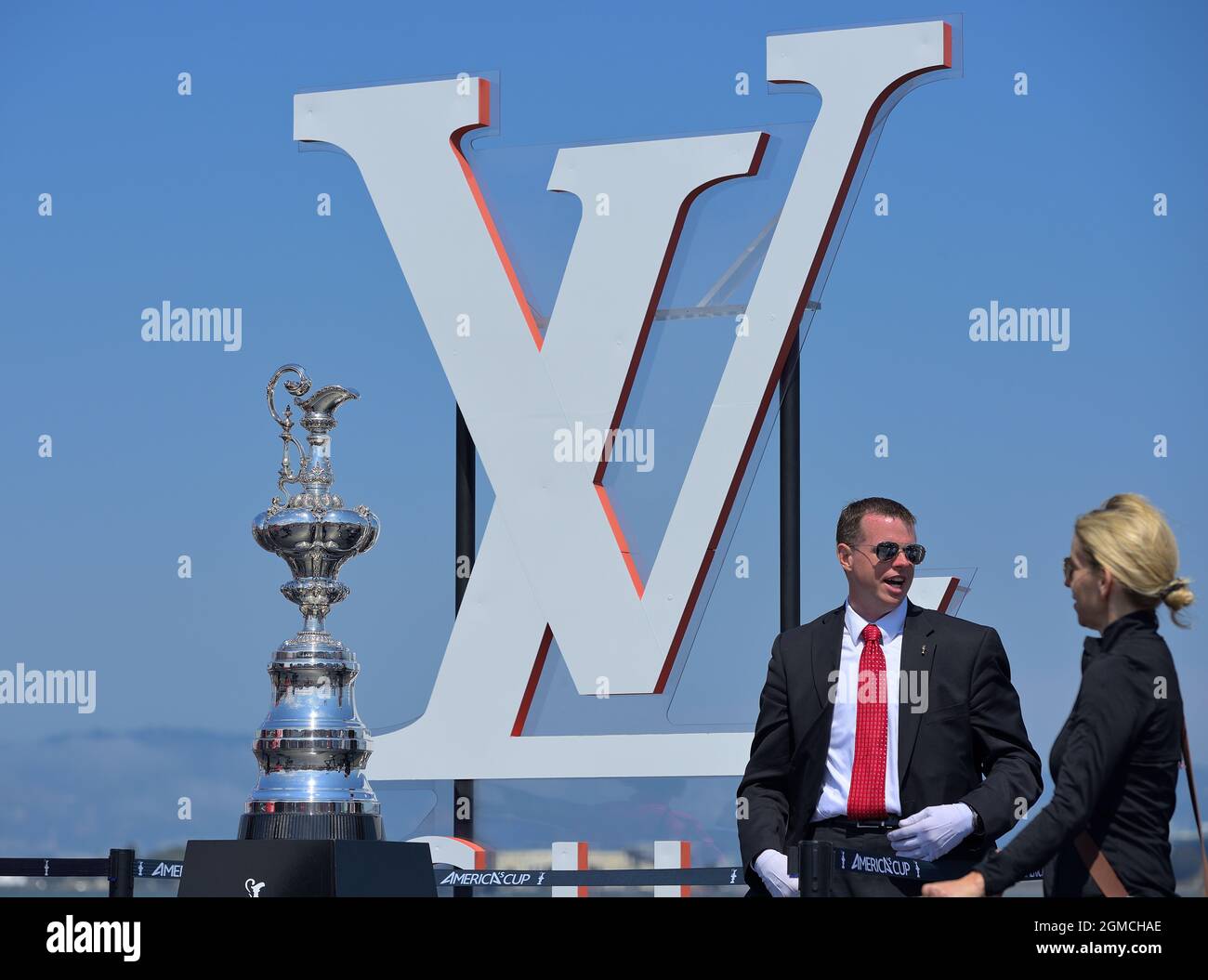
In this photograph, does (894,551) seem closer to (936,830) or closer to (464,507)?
(936,830)

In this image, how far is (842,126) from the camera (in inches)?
285

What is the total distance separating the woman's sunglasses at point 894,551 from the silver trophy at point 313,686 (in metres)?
1.72

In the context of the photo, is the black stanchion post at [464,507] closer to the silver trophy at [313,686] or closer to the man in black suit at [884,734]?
the silver trophy at [313,686]

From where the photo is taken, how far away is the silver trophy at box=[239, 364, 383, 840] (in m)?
4.74

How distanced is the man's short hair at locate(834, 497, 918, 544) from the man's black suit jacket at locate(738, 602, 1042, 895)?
0.80 ft

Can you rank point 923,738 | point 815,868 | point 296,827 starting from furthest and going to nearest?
point 296,827 < point 923,738 < point 815,868

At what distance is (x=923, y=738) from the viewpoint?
12.7ft

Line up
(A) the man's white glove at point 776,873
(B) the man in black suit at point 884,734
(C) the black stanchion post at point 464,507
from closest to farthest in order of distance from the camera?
1. (A) the man's white glove at point 776,873
2. (B) the man in black suit at point 884,734
3. (C) the black stanchion post at point 464,507

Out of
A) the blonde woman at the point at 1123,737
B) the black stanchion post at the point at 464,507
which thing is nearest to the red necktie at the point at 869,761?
the blonde woman at the point at 1123,737

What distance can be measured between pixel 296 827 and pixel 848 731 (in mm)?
1601

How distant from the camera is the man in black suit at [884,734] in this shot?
382 centimetres

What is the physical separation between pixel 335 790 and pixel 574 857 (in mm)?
2657

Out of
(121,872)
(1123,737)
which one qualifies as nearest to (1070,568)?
(1123,737)
